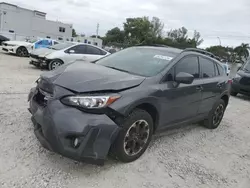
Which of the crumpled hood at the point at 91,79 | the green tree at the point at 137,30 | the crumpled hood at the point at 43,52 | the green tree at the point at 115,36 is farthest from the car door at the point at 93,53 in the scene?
the green tree at the point at 115,36

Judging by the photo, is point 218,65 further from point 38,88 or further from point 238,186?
point 38,88

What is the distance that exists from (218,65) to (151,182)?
11.3 ft

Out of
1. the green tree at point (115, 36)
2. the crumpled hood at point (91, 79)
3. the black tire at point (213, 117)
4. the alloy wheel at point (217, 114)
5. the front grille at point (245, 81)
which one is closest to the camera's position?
the crumpled hood at point (91, 79)

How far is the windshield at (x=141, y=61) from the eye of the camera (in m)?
3.91

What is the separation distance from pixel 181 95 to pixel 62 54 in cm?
796

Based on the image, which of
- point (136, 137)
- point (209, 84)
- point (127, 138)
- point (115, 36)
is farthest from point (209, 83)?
point (115, 36)

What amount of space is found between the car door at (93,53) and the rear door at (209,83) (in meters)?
7.02

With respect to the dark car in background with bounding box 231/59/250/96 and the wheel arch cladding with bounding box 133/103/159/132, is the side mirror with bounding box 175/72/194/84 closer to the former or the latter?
the wheel arch cladding with bounding box 133/103/159/132

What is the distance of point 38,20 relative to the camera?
5631 centimetres

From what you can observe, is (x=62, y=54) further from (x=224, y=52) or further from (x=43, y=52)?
(x=224, y=52)

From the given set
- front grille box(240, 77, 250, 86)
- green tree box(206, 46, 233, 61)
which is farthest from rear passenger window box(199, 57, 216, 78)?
green tree box(206, 46, 233, 61)

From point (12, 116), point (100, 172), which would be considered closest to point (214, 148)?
point (100, 172)

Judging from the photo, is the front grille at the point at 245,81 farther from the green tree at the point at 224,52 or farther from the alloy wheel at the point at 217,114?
the green tree at the point at 224,52

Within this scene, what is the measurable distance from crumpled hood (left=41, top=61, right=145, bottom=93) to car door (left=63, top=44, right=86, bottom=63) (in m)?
7.64
